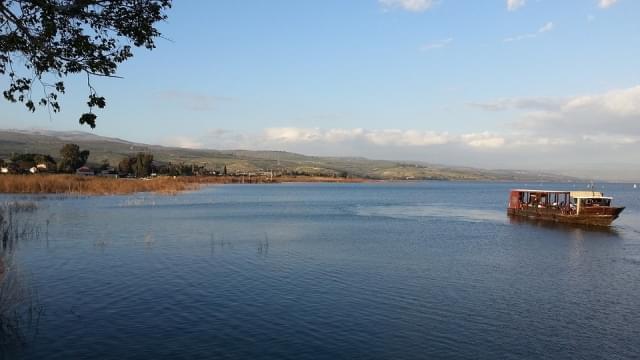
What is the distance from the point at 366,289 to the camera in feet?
95.1

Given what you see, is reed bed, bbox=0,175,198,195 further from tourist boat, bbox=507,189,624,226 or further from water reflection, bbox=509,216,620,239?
water reflection, bbox=509,216,620,239

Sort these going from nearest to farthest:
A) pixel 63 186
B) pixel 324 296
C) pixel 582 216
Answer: pixel 324 296 < pixel 582 216 < pixel 63 186

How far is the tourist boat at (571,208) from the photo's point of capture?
226ft

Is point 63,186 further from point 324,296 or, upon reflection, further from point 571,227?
point 324,296

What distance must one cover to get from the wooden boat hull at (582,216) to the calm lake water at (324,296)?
17.1m

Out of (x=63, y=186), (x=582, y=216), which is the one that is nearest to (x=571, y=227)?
(x=582, y=216)

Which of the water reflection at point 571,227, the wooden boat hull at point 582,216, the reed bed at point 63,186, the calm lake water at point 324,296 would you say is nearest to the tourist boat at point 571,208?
the wooden boat hull at point 582,216

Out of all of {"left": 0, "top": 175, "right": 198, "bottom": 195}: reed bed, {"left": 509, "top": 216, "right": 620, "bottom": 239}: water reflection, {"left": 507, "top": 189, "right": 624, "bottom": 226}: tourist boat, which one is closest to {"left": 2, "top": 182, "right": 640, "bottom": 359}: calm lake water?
{"left": 509, "top": 216, "right": 620, "bottom": 239}: water reflection

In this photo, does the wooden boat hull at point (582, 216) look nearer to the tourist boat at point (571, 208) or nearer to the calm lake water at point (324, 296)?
the tourist boat at point (571, 208)

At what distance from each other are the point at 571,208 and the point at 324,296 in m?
56.9

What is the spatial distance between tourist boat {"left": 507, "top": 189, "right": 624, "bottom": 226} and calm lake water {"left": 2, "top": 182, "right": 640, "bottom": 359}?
17.2 metres

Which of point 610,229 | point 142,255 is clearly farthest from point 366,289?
point 610,229

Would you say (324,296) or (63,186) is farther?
(63,186)

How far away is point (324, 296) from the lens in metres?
27.1
